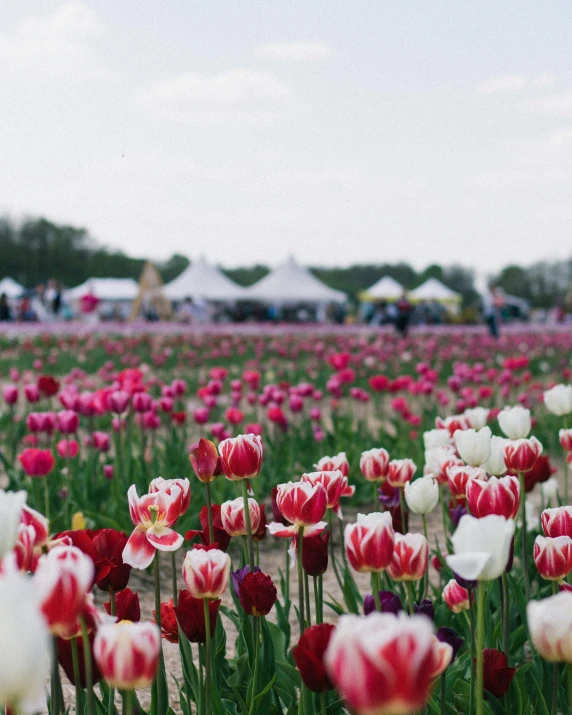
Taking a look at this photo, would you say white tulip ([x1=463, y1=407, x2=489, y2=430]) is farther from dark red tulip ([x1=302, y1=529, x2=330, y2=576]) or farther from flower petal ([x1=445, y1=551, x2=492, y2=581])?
flower petal ([x1=445, y1=551, x2=492, y2=581])

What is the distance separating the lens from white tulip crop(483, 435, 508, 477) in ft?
6.19

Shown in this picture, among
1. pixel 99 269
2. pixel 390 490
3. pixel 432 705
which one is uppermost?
pixel 99 269

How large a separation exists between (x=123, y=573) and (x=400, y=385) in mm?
4025

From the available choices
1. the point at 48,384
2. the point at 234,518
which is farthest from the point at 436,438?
the point at 48,384

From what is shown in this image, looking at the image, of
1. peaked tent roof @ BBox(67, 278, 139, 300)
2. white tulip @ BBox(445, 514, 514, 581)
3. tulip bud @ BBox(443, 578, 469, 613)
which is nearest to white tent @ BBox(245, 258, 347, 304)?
peaked tent roof @ BBox(67, 278, 139, 300)

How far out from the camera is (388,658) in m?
0.65

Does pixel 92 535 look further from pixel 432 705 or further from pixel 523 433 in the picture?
pixel 523 433

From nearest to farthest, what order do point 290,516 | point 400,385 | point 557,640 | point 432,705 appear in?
point 557,640 < point 290,516 < point 432,705 < point 400,385

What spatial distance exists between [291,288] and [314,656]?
3158cm

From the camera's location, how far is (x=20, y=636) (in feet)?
2.18

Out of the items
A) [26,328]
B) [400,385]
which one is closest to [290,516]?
[400,385]

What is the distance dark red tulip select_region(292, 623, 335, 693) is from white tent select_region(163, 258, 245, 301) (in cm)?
3147

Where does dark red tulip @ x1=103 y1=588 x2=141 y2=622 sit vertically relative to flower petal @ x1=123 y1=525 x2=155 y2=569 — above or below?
below

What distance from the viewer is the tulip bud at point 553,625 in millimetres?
950
